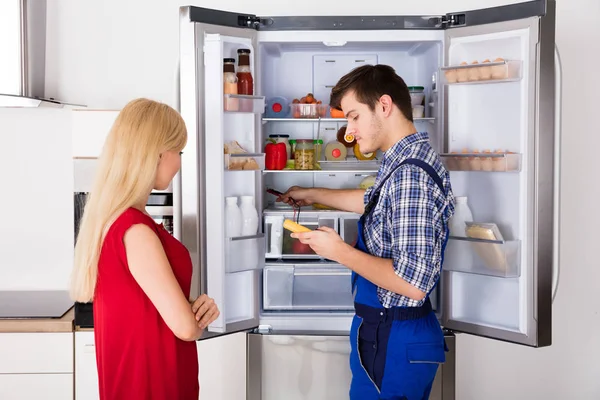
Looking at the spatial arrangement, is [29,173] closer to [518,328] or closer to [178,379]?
[178,379]

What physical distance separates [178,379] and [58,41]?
2.11 meters

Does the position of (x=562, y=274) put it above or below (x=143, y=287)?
below

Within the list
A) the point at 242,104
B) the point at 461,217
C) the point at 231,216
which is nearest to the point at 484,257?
the point at 461,217

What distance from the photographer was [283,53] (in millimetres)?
2955

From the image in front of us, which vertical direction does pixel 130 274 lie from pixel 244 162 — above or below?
below

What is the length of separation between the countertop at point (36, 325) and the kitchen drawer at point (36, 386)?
194 mm

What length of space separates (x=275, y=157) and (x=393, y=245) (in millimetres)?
1070

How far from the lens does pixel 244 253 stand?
2510mm

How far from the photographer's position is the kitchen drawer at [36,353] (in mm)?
2750

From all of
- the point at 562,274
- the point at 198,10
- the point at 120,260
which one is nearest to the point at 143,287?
the point at 120,260

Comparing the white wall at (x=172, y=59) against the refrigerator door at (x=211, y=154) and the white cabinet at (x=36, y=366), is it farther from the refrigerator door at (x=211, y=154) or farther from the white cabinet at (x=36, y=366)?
the white cabinet at (x=36, y=366)

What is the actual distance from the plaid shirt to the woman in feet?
2.00

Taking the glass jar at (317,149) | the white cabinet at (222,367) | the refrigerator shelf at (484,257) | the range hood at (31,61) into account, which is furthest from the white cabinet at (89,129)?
the refrigerator shelf at (484,257)

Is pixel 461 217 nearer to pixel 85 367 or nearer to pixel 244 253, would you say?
pixel 244 253
